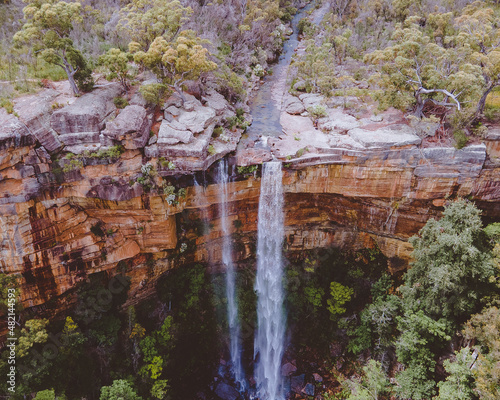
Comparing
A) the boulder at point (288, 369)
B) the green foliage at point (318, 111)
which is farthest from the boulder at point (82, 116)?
the boulder at point (288, 369)

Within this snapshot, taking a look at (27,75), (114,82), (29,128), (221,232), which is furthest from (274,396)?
(27,75)

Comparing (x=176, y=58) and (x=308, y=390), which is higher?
(x=176, y=58)

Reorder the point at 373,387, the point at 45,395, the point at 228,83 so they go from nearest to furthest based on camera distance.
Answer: the point at 45,395
the point at 373,387
the point at 228,83

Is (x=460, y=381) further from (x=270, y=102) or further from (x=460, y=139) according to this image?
(x=270, y=102)

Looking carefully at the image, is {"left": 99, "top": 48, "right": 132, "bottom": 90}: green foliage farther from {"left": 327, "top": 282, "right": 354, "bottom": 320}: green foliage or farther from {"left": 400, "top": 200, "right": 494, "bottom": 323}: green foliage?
{"left": 327, "top": 282, "right": 354, "bottom": 320}: green foliage

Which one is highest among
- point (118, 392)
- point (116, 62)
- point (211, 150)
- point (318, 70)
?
point (116, 62)

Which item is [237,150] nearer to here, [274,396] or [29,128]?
[29,128]

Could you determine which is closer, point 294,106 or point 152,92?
point 152,92

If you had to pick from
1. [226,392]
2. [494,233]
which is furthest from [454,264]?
[226,392]
